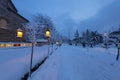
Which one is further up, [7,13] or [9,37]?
[7,13]

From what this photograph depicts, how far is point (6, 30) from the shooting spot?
26.3 metres

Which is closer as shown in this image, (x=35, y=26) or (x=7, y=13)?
(x=35, y=26)

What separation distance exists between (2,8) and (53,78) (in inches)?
817

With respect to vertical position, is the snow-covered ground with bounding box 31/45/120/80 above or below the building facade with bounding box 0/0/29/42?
below

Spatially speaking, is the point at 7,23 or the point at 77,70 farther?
the point at 7,23

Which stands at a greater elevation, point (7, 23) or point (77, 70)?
point (7, 23)

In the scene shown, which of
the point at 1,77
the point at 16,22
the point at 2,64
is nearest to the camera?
the point at 1,77

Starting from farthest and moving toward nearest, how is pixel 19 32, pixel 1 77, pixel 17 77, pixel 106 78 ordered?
pixel 19 32, pixel 106 78, pixel 17 77, pixel 1 77

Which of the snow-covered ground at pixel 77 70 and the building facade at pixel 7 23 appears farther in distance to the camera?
the building facade at pixel 7 23

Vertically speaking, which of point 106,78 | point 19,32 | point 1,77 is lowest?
point 106,78

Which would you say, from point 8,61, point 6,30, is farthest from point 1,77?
point 6,30

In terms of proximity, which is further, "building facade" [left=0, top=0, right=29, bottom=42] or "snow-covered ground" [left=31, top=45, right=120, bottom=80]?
"building facade" [left=0, top=0, right=29, bottom=42]

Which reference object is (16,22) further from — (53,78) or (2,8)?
(53,78)

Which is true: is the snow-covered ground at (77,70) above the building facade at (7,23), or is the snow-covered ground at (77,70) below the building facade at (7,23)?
below
